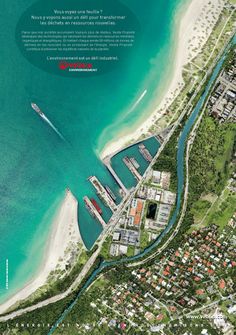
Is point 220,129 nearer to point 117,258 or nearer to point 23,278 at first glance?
point 117,258

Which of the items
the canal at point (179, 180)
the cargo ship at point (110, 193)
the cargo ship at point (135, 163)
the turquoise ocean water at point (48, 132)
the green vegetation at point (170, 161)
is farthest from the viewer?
the green vegetation at point (170, 161)

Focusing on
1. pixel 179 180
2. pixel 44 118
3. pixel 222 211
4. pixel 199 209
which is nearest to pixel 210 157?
pixel 179 180

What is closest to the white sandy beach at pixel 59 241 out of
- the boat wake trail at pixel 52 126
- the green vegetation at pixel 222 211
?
the boat wake trail at pixel 52 126

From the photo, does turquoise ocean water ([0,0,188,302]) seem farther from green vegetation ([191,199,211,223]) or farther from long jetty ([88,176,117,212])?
green vegetation ([191,199,211,223])

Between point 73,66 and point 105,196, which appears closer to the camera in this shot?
point 105,196

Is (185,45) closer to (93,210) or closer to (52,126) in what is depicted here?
(52,126)

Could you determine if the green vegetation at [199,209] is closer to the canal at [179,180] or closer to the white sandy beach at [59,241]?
the canal at [179,180]

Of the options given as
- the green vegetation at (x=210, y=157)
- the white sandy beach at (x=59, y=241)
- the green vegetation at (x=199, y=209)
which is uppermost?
the green vegetation at (x=210, y=157)
